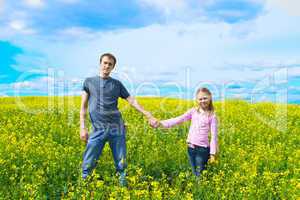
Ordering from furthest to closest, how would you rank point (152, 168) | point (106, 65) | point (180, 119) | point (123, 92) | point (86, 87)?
point (152, 168), point (180, 119), point (123, 92), point (86, 87), point (106, 65)

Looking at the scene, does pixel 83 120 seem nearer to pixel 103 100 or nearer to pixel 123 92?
pixel 103 100

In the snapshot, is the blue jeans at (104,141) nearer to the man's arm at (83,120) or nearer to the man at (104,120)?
the man at (104,120)

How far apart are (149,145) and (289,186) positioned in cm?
412

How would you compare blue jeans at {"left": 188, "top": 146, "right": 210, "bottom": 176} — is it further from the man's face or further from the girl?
the man's face

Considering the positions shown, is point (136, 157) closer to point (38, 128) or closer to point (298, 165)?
point (298, 165)

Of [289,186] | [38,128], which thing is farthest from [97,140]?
[38,128]

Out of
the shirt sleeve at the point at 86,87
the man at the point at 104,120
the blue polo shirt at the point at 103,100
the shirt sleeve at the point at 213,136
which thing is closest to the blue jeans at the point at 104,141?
the man at the point at 104,120

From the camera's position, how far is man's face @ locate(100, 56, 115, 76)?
23.5 ft

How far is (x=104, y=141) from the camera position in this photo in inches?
293

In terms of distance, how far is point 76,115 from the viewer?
17.1 meters

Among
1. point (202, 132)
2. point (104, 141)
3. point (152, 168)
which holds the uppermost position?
point (202, 132)

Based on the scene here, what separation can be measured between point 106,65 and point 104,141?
1224mm

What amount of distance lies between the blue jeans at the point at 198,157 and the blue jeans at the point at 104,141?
1.13m

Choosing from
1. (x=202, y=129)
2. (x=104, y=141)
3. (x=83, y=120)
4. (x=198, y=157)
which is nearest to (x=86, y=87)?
(x=83, y=120)
